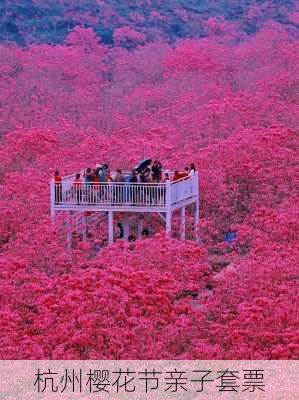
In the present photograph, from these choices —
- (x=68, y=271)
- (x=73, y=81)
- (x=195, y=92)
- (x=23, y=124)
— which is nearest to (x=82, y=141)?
(x=23, y=124)

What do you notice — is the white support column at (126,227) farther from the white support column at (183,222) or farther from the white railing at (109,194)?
the white support column at (183,222)

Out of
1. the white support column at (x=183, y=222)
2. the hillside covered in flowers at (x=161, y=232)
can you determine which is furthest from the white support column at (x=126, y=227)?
the white support column at (x=183, y=222)

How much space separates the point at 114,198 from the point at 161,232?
198 cm

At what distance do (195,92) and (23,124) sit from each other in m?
11.4

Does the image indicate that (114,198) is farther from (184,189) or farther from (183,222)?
(184,189)

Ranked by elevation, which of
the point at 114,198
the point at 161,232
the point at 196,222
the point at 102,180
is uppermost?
the point at 102,180

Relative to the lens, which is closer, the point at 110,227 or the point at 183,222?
the point at 110,227

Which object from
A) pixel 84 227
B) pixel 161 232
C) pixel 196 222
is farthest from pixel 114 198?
pixel 196 222

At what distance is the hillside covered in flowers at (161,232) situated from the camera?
2545 cm

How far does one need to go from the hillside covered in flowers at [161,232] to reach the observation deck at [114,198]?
0.97 m

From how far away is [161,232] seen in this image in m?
34.5

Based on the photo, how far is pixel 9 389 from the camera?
76.8 feet

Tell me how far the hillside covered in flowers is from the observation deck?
0.97 m

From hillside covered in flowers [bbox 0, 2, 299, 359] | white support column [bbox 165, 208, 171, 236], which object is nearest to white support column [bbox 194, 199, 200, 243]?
hillside covered in flowers [bbox 0, 2, 299, 359]
